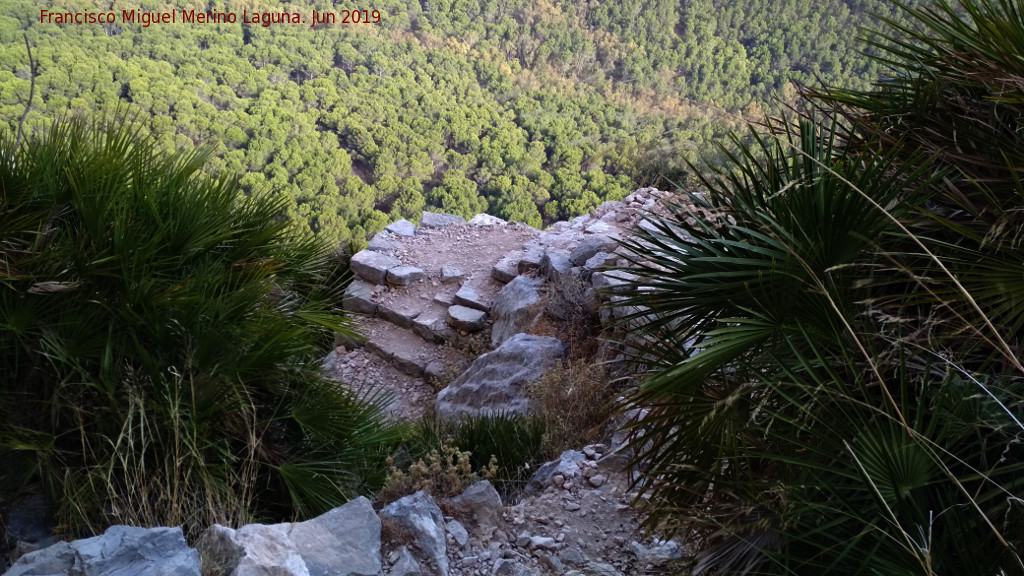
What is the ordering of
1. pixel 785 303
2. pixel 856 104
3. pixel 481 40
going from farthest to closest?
pixel 481 40 → pixel 856 104 → pixel 785 303

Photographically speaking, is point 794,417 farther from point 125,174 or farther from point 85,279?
point 125,174

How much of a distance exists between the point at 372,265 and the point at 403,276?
0.53 meters

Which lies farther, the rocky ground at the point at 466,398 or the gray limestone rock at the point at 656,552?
the gray limestone rock at the point at 656,552

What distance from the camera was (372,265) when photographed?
1027 cm

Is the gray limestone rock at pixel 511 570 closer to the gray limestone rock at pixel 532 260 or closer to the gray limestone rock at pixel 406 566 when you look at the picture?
the gray limestone rock at pixel 406 566

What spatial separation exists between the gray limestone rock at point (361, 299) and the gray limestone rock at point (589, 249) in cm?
300

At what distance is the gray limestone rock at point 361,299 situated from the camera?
9.90 metres

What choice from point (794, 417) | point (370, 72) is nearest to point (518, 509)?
point (794, 417)

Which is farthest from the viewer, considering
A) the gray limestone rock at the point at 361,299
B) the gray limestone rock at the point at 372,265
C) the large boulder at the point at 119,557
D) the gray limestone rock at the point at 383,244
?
the gray limestone rock at the point at 383,244

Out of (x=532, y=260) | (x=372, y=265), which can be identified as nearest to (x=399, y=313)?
(x=372, y=265)

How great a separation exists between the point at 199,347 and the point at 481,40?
3247 centimetres

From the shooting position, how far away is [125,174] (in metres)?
3.37

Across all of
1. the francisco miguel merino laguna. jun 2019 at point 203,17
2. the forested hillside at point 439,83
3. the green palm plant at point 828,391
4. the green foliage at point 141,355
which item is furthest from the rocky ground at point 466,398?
the francisco miguel merino laguna. jun 2019 at point 203,17

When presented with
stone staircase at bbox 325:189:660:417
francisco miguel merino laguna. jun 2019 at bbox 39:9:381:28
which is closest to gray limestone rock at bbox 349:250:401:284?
stone staircase at bbox 325:189:660:417
